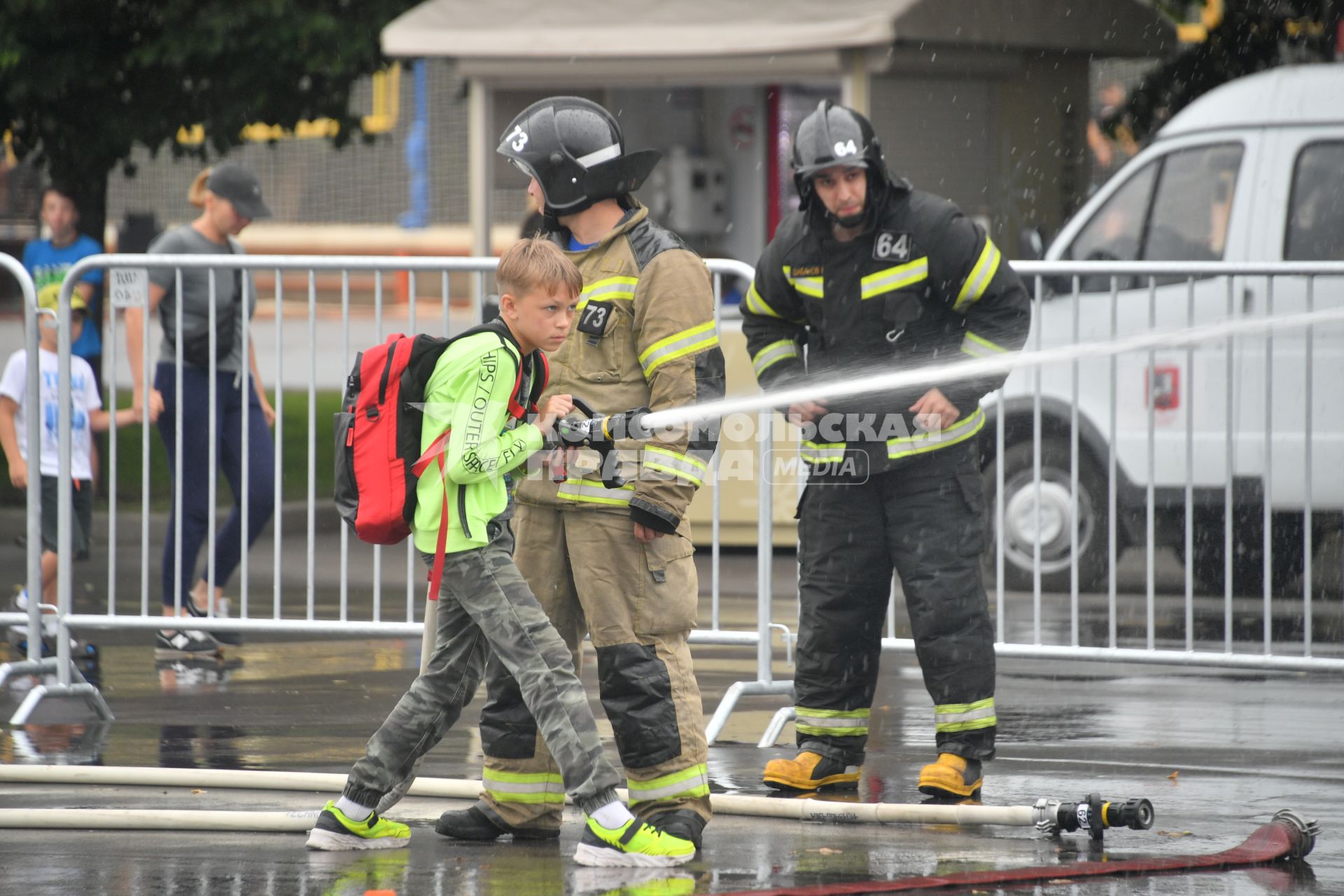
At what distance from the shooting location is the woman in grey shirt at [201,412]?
25.4 feet

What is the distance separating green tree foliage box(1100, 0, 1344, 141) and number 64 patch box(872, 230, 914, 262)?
8860mm

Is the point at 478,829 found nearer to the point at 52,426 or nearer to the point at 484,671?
the point at 484,671

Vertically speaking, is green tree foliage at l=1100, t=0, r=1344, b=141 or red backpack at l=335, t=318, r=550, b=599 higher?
green tree foliage at l=1100, t=0, r=1344, b=141

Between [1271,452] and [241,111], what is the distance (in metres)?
8.55

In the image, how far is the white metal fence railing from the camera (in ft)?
22.3

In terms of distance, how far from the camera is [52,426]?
8.41 meters

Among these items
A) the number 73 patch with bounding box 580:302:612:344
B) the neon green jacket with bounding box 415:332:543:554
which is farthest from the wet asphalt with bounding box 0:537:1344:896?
the number 73 patch with bounding box 580:302:612:344

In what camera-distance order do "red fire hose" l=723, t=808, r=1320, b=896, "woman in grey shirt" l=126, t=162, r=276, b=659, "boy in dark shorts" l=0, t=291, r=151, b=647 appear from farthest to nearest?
"boy in dark shorts" l=0, t=291, r=151, b=647 < "woman in grey shirt" l=126, t=162, r=276, b=659 < "red fire hose" l=723, t=808, r=1320, b=896

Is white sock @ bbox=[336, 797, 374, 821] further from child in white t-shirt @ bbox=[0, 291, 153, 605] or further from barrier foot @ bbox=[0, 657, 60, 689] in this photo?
child in white t-shirt @ bbox=[0, 291, 153, 605]

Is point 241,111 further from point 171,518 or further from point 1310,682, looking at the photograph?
point 1310,682

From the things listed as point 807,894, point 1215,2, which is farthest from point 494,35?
point 807,894

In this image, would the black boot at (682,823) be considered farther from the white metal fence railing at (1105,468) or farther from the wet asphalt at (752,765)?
the white metal fence railing at (1105,468)

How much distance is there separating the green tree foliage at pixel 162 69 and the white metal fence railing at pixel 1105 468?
372cm

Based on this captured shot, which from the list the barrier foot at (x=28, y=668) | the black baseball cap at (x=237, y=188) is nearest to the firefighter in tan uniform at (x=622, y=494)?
the barrier foot at (x=28, y=668)
